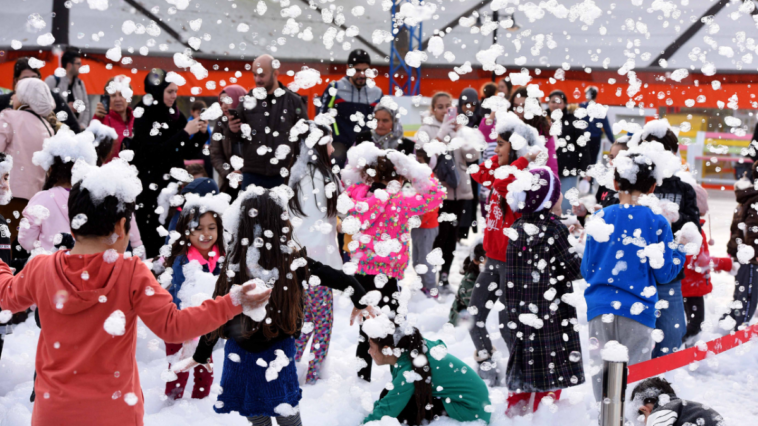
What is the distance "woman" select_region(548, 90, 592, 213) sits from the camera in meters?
6.49

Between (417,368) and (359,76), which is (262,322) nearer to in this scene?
(417,368)

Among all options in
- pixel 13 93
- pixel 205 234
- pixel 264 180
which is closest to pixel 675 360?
pixel 205 234

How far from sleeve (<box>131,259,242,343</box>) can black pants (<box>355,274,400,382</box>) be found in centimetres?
182

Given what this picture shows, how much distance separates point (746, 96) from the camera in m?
12.8

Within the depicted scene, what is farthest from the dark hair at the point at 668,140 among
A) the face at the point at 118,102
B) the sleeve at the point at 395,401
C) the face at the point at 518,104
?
the face at the point at 118,102

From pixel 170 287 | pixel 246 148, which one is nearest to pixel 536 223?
pixel 170 287

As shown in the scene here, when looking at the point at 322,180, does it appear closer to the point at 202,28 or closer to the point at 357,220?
the point at 357,220

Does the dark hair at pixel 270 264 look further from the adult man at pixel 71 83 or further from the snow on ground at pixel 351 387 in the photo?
the adult man at pixel 71 83

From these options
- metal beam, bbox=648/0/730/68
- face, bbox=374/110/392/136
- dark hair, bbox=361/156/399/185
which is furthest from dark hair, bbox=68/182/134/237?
metal beam, bbox=648/0/730/68

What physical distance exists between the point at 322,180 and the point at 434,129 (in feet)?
7.76

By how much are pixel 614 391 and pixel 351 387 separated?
1.73 m

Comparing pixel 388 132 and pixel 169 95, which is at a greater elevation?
pixel 169 95

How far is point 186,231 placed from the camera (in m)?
3.86

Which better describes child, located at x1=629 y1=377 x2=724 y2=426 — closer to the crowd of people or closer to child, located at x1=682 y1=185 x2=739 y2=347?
the crowd of people
